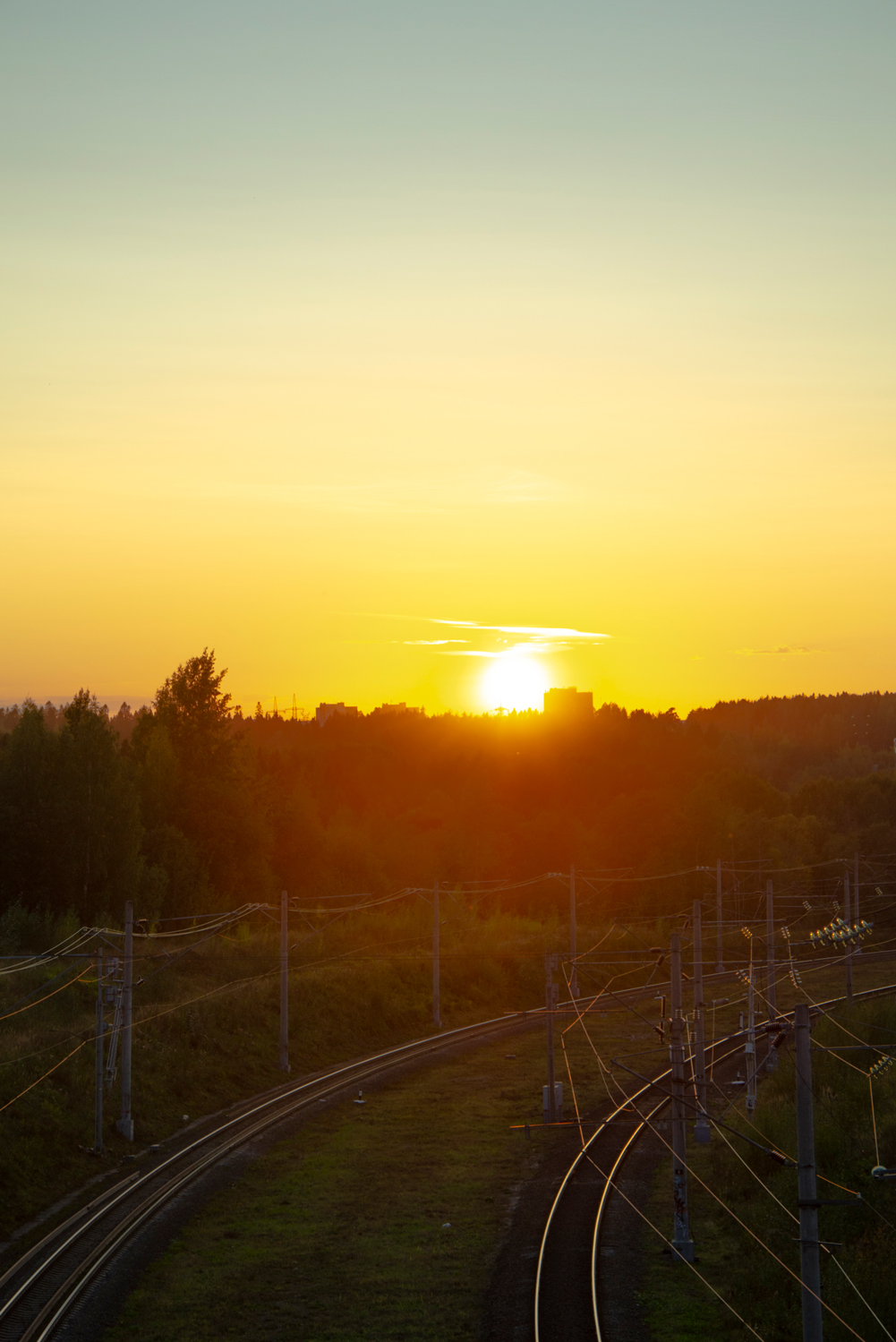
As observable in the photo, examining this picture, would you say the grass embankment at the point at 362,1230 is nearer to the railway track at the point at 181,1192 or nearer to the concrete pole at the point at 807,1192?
the railway track at the point at 181,1192

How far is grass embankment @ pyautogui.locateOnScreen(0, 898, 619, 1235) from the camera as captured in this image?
85.5ft

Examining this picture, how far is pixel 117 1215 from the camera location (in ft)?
73.6

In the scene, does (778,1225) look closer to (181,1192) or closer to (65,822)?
(181,1192)

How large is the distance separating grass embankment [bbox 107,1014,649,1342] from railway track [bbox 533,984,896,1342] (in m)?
1.02

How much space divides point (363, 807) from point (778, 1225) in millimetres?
73967

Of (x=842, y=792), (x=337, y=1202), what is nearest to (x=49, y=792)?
(x=337, y=1202)

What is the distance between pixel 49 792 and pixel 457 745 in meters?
51.5

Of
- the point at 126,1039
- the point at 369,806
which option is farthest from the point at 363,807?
the point at 126,1039

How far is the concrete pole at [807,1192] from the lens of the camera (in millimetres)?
12992

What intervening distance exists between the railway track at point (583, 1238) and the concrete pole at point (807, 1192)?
4344 mm

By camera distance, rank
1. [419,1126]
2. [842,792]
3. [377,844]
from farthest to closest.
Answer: [842,792] → [377,844] → [419,1126]

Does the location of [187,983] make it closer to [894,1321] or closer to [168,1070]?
[168,1070]

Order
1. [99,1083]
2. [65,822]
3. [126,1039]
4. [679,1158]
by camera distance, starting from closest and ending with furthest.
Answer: [679,1158]
[99,1083]
[126,1039]
[65,822]

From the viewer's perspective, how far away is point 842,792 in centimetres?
9806
